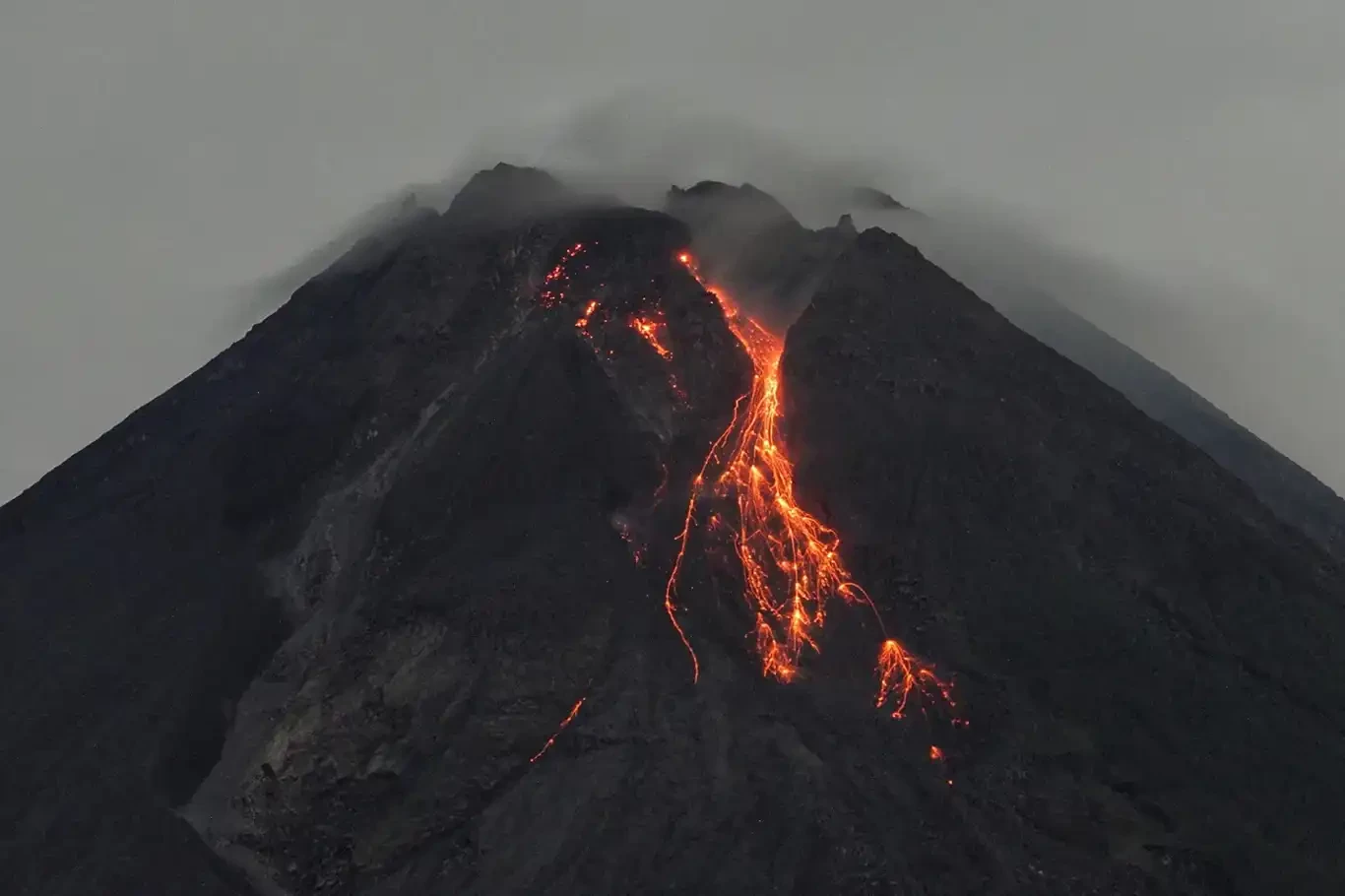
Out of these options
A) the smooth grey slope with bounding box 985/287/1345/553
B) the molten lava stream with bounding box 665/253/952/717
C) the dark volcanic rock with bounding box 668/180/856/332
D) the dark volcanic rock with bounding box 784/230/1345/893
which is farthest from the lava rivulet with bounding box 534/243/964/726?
the smooth grey slope with bounding box 985/287/1345/553

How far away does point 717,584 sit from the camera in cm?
4588

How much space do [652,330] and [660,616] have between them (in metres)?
14.4

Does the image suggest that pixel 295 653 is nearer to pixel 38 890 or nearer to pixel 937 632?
pixel 38 890

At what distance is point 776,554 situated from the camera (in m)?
47.2

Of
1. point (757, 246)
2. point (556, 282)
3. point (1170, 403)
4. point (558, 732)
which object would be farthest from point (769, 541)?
point (1170, 403)

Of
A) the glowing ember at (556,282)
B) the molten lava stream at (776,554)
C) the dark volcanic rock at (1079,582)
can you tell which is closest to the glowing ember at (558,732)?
the molten lava stream at (776,554)

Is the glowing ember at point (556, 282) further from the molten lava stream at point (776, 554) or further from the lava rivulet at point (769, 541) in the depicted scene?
the molten lava stream at point (776, 554)

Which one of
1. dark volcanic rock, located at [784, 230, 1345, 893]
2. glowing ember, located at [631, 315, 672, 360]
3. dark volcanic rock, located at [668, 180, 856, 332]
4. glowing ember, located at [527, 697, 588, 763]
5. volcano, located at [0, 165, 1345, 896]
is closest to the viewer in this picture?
volcano, located at [0, 165, 1345, 896]

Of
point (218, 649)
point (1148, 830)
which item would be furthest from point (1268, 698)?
point (218, 649)

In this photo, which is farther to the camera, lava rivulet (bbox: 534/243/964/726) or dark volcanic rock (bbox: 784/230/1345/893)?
lava rivulet (bbox: 534/243/964/726)

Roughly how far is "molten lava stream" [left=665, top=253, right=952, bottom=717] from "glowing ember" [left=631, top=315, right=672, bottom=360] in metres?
4.04

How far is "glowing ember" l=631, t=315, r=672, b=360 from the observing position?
2072 inches

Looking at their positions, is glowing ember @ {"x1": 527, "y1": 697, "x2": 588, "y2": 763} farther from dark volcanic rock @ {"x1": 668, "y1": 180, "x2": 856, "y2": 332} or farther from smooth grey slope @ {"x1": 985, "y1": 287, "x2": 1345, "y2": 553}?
smooth grey slope @ {"x1": 985, "y1": 287, "x2": 1345, "y2": 553}

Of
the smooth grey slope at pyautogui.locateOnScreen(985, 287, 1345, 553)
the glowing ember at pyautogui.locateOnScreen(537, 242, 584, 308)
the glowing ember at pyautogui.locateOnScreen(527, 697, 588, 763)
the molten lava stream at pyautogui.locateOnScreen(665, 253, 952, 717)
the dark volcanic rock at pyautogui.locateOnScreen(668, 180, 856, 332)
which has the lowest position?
the glowing ember at pyautogui.locateOnScreen(527, 697, 588, 763)
